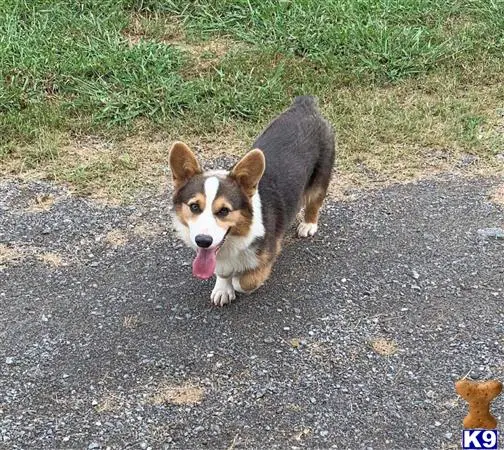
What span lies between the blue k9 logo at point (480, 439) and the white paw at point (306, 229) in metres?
1.74

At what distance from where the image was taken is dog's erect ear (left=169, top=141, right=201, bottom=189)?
3.50m

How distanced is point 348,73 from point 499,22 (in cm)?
190

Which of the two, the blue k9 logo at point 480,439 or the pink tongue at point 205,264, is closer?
the blue k9 logo at point 480,439

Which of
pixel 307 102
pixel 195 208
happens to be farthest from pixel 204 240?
pixel 307 102

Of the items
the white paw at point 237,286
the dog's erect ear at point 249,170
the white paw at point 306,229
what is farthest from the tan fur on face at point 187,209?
the white paw at point 306,229

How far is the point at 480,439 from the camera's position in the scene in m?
3.08

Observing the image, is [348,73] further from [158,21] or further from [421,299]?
Answer: [421,299]

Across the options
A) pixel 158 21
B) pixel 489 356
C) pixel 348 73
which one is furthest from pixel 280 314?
pixel 158 21

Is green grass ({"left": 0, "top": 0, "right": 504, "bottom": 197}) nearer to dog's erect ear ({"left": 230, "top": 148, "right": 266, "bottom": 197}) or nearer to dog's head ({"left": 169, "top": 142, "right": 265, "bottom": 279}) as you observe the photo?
dog's head ({"left": 169, "top": 142, "right": 265, "bottom": 279})

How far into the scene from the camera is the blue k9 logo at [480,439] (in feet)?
9.98

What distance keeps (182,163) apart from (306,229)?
4.12 feet

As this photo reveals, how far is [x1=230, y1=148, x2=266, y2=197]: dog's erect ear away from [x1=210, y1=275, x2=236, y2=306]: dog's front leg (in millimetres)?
585

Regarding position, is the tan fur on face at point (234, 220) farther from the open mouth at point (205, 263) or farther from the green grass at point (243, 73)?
the green grass at point (243, 73)

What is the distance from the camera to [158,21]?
Result: 717 cm
